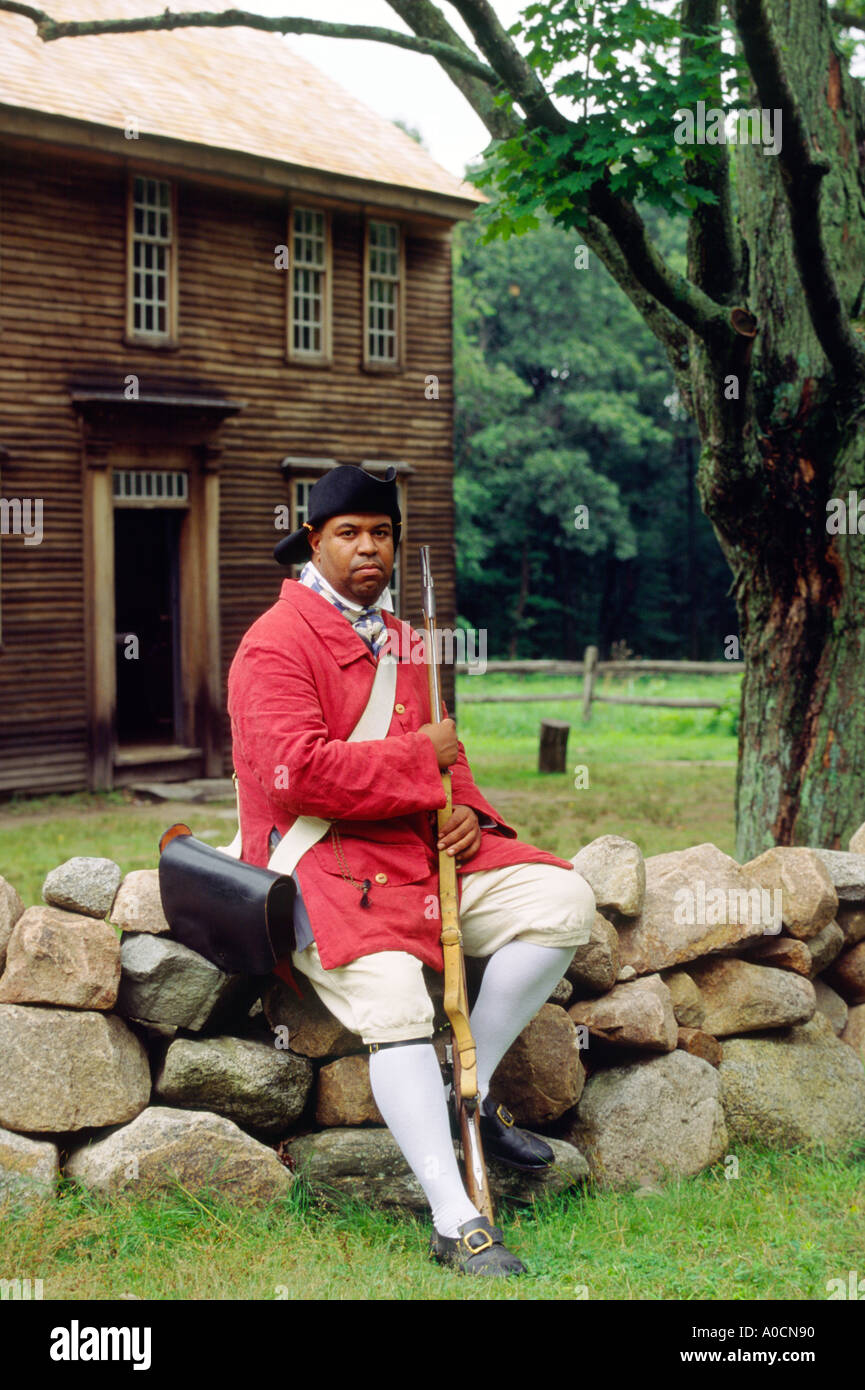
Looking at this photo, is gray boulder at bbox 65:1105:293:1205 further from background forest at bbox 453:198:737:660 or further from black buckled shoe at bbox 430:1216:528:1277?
background forest at bbox 453:198:737:660

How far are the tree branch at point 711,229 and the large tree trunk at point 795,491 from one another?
0.86ft

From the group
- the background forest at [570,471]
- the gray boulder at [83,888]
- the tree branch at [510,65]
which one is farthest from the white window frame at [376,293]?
the background forest at [570,471]

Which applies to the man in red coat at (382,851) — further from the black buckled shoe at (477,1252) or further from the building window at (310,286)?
the building window at (310,286)

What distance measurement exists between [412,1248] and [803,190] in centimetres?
404

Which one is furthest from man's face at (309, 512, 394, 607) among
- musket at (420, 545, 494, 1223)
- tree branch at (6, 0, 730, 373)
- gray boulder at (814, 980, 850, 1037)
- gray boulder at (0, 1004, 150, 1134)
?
gray boulder at (814, 980, 850, 1037)

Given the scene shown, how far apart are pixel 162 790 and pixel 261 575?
2.79m

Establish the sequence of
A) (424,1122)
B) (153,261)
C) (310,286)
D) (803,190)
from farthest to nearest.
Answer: (310,286), (153,261), (803,190), (424,1122)

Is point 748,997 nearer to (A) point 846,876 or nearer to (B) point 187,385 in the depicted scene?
(A) point 846,876

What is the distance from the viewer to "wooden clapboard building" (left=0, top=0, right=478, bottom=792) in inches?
516

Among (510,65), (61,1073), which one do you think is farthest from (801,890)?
(510,65)

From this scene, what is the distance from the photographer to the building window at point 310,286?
50.7ft

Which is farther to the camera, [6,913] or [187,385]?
[187,385]

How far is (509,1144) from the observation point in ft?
12.8

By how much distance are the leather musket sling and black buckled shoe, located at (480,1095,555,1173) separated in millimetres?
755
